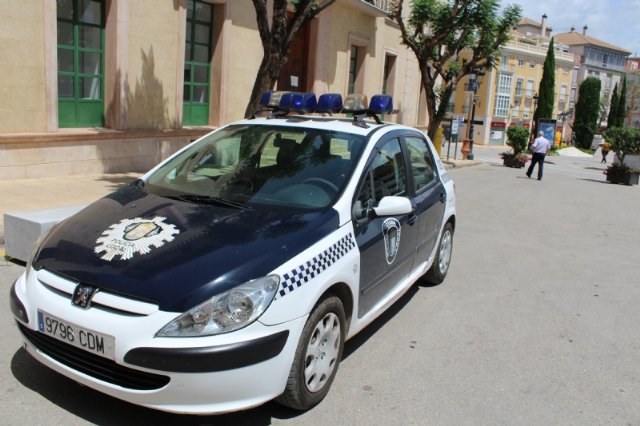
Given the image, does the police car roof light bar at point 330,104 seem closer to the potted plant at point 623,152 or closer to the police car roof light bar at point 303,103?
the police car roof light bar at point 303,103

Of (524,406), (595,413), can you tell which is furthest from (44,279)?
(595,413)

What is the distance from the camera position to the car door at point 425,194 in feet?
16.2

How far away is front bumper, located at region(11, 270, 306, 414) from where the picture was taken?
2729mm

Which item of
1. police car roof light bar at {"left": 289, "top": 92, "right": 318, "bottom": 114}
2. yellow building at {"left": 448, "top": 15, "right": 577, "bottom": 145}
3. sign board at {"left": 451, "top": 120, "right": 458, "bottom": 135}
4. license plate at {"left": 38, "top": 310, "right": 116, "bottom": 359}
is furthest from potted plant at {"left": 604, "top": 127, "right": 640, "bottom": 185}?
yellow building at {"left": 448, "top": 15, "right": 577, "bottom": 145}

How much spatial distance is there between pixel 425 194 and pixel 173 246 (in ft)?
8.57

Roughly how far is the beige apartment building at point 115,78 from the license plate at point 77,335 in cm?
763

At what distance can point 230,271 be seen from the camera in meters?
2.94

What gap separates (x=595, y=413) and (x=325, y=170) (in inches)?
92.0

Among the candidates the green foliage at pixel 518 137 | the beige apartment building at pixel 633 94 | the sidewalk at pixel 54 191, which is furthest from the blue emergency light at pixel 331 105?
the beige apartment building at pixel 633 94

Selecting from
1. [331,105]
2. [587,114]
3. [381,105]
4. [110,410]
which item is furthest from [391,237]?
[587,114]

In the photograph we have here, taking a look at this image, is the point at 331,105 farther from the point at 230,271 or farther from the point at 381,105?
the point at 230,271

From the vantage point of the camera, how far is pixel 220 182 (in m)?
4.18

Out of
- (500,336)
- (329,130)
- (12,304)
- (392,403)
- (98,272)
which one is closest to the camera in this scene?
(98,272)

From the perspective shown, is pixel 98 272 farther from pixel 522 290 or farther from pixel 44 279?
pixel 522 290
